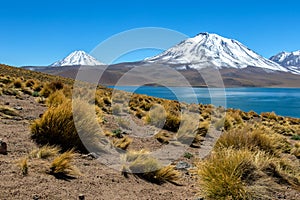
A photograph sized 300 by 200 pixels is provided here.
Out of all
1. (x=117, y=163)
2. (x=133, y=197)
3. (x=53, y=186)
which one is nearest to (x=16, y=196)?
(x=53, y=186)

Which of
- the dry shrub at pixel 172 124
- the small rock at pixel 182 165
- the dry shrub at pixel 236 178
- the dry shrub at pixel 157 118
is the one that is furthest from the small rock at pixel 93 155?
the dry shrub at pixel 157 118

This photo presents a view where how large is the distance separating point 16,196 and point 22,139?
2191 mm

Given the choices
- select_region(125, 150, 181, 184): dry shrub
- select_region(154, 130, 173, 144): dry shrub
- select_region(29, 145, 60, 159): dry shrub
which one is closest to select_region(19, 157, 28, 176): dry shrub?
select_region(29, 145, 60, 159): dry shrub

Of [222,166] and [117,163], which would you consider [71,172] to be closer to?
[117,163]

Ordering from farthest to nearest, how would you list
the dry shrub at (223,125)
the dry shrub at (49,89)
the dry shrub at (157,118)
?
the dry shrub at (223,125) → the dry shrub at (49,89) → the dry shrub at (157,118)

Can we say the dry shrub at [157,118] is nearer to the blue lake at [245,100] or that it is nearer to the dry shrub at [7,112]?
the dry shrub at [7,112]

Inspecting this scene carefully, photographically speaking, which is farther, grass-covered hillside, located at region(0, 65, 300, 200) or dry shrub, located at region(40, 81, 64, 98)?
dry shrub, located at region(40, 81, 64, 98)

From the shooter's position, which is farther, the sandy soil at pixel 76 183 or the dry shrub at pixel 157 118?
the dry shrub at pixel 157 118

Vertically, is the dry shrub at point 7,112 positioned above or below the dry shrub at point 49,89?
below

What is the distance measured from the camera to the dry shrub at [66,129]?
578cm

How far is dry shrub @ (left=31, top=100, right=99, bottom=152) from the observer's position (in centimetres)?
578

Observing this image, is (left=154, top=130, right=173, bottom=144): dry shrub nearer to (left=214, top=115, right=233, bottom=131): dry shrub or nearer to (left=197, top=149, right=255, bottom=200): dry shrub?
(left=197, top=149, right=255, bottom=200): dry shrub

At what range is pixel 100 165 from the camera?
546 centimetres

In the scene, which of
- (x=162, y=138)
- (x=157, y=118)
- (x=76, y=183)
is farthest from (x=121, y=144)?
(x=157, y=118)
